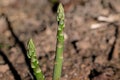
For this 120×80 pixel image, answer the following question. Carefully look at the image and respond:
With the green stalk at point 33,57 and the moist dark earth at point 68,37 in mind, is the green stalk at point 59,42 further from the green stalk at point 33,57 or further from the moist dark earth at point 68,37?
the moist dark earth at point 68,37

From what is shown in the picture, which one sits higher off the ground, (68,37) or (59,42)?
(59,42)

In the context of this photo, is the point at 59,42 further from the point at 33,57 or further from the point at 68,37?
the point at 68,37

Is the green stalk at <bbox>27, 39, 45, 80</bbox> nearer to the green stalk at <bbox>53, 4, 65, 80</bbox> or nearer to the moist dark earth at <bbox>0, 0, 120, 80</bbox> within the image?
the green stalk at <bbox>53, 4, 65, 80</bbox>

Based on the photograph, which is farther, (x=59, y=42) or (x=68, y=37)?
(x=68, y=37)

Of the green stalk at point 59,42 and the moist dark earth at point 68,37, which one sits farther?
the moist dark earth at point 68,37

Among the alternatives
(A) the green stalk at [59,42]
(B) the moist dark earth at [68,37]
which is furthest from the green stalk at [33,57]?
(B) the moist dark earth at [68,37]

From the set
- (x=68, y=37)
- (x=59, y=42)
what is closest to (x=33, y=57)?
(x=59, y=42)

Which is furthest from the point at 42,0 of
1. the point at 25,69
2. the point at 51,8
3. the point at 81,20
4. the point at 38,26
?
the point at 25,69

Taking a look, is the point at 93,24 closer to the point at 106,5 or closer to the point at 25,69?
the point at 106,5

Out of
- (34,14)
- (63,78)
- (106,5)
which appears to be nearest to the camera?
(63,78)
